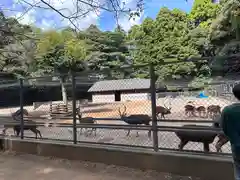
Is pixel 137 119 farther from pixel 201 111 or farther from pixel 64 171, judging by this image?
pixel 201 111

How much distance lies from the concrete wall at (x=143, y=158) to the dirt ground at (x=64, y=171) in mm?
119

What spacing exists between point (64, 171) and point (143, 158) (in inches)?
62.1

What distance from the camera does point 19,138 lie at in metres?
7.97

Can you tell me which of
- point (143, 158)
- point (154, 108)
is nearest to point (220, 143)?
point (154, 108)

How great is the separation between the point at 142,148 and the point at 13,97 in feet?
15.9

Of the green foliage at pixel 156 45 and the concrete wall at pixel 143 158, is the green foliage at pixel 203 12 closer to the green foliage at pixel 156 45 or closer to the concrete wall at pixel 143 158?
the green foliage at pixel 156 45

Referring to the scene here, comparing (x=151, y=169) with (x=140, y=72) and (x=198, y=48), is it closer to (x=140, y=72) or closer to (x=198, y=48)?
(x=140, y=72)

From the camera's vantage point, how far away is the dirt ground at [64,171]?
556cm

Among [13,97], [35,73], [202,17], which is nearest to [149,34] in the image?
[202,17]

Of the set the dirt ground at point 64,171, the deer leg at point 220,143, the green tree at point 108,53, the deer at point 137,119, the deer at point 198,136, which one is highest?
the green tree at point 108,53

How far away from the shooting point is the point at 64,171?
6.12 metres

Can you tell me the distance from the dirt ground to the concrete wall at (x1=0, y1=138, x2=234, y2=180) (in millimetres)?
119

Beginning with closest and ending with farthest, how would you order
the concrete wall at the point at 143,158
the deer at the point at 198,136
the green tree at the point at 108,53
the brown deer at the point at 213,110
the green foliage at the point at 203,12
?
1. the concrete wall at the point at 143,158
2. the deer at the point at 198,136
3. the brown deer at the point at 213,110
4. the green tree at the point at 108,53
5. the green foliage at the point at 203,12

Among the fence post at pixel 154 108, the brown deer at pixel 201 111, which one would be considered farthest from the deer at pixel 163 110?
the fence post at pixel 154 108
